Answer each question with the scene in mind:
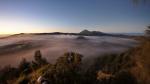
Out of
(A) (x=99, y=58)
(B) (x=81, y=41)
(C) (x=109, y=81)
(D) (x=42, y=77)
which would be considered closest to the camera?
(D) (x=42, y=77)

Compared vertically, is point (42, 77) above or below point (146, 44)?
below

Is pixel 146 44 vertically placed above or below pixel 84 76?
above

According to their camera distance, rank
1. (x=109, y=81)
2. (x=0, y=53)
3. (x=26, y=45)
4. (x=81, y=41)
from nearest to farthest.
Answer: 1. (x=109, y=81)
2. (x=0, y=53)
3. (x=26, y=45)
4. (x=81, y=41)

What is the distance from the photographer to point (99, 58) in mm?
28047

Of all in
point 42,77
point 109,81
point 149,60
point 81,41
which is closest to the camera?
point 42,77

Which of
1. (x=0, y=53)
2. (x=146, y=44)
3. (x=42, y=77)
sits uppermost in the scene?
(x=146, y=44)

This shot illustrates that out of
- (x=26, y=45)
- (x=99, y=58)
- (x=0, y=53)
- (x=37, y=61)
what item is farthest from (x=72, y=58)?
(x=26, y=45)

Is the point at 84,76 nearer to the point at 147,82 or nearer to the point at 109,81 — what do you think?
the point at 109,81

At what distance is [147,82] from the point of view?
12.6 metres

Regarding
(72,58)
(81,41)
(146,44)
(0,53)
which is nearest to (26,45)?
(0,53)

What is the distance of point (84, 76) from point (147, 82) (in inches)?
163

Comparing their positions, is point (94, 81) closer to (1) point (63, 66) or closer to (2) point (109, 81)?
(2) point (109, 81)

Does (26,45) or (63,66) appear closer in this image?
(63,66)

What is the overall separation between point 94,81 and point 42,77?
11.2ft
